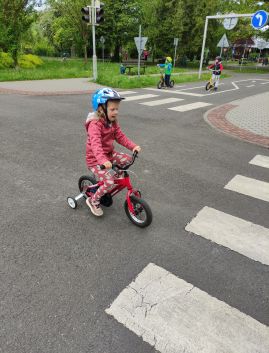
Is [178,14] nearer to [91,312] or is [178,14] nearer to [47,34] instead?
[47,34]

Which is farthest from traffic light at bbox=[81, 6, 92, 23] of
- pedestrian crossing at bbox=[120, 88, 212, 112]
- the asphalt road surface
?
the asphalt road surface

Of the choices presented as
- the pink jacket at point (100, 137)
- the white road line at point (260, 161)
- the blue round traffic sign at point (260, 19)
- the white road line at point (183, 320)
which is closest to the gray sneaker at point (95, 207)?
the pink jacket at point (100, 137)

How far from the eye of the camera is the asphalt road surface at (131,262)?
86.0 inches

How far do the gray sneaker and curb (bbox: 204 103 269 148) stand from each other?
4.94 meters

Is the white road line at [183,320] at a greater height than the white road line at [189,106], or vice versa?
the white road line at [189,106]

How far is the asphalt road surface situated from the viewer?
2186 mm

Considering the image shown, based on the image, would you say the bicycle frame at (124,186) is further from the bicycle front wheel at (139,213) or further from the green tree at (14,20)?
the green tree at (14,20)

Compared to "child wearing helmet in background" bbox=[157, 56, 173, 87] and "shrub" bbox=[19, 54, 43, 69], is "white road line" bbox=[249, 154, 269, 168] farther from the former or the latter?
"shrub" bbox=[19, 54, 43, 69]

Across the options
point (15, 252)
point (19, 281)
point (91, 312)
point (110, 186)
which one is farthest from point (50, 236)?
point (91, 312)

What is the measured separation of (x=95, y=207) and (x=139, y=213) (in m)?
0.61

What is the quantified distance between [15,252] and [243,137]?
6379mm

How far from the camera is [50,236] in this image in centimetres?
328

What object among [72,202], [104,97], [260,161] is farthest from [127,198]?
[260,161]

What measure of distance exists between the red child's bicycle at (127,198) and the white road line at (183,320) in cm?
93
